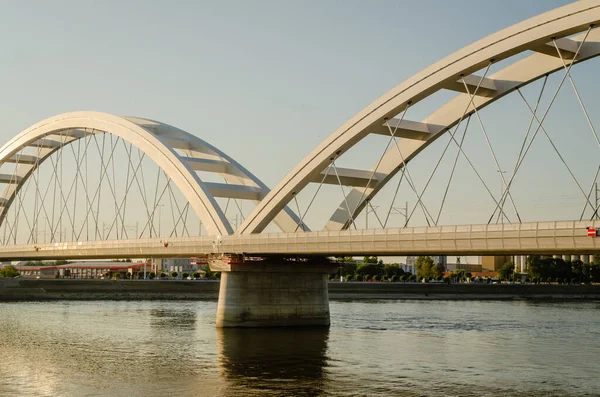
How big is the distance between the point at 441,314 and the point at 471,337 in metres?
22.6

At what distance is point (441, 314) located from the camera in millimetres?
67250

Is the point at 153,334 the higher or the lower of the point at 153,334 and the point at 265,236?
the lower

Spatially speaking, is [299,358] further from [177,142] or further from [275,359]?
[177,142]

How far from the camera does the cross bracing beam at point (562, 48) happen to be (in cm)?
3297

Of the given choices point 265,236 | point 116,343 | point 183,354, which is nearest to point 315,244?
point 265,236

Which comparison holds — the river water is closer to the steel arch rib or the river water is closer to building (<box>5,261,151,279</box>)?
the steel arch rib

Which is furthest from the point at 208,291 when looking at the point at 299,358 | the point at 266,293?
the point at 299,358

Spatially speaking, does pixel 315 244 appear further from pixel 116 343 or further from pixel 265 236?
pixel 116 343

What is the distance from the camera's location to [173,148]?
171ft

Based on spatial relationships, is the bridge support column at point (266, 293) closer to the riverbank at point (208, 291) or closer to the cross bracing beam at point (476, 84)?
the cross bracing beam at point (476, 84)

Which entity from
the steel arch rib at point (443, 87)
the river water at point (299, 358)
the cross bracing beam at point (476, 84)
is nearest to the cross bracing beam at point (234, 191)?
the steel arch rib at point (443, 87)

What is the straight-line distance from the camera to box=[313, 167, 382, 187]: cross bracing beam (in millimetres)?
43906

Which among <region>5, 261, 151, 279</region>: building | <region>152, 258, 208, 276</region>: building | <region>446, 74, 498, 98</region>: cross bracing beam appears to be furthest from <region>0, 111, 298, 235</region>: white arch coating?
<region>152, 258, 208, 276</region>: building

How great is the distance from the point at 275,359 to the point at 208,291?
6758 cm
